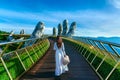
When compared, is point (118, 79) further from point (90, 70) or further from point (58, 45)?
point (90, 70)

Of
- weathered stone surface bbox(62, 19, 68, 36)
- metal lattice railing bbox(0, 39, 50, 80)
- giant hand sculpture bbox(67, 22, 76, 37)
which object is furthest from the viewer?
weathered stone surface bbox(62, 19, 68, 36)

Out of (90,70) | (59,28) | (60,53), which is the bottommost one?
(59,28)

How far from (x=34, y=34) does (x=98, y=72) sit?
39.8 meters

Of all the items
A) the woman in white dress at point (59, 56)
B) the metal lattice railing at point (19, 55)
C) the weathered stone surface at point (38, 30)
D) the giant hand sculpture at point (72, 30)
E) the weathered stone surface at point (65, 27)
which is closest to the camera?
the metal lattice railing at point (19, 55)

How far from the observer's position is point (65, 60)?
50.3 ft

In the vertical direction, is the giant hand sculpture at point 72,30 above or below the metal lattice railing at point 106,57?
below

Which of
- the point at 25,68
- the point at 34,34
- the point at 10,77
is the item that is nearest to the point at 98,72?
the point at 25,68

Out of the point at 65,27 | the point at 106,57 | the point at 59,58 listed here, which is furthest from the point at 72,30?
the point at 59,58

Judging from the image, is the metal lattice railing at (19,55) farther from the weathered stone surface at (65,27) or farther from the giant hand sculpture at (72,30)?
the weathered stone surface at (65,27)

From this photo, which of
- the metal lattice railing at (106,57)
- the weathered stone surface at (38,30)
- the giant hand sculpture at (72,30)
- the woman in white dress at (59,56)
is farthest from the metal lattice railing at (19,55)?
the giant hand sculpture at (72,30)

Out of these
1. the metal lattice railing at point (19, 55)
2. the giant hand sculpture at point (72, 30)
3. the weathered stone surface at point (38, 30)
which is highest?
the metal lattice railing at point (19, 55)

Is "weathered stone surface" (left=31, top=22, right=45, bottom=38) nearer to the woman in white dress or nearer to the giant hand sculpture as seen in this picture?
the woman in white dress

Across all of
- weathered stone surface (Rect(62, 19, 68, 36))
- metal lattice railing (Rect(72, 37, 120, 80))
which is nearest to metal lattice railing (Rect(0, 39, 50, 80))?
metal lattice railing (Rect(72, 37, 120, 80))

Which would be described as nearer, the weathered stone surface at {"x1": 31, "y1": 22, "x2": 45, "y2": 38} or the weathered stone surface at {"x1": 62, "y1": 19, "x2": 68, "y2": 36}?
the weathered stone surface at {"x1": 31, "y1": 22, "x2": 45, "y2": 38}
